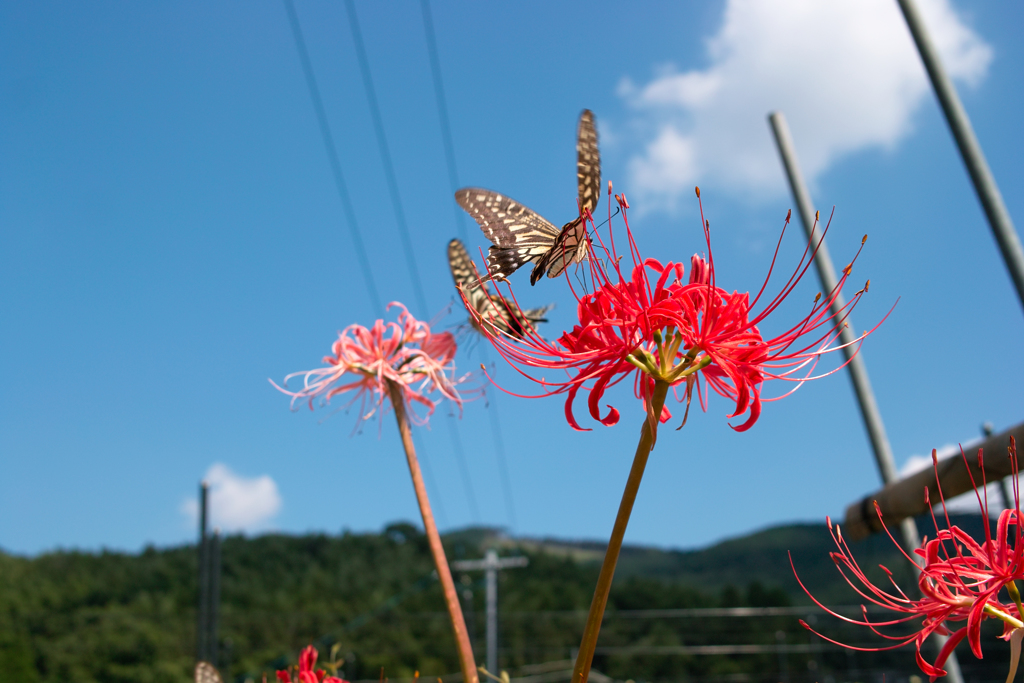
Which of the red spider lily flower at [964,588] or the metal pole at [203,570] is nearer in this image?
the red spider lily flower at [964,588]

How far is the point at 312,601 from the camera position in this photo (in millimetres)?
54500

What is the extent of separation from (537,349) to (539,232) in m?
0.67

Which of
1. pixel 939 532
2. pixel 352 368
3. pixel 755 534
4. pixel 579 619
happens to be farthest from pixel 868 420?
pixel 755 534

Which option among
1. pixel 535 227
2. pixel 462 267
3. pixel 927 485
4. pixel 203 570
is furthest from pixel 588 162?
pixel 203 570

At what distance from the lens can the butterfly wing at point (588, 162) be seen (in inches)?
80.4

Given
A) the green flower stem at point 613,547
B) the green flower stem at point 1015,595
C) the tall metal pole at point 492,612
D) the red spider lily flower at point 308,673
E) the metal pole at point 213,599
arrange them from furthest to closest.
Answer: the tall metal pole at point 492,612
the metal pole at point 213,599
the red spider lily flower at point 308,673
the green flower stem at point 1015,595
the green flower stem at point 613,547

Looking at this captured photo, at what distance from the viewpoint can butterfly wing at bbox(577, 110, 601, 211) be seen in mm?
2043

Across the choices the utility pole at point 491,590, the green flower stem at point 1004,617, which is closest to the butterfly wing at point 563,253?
the green flower stem at point 1004,617

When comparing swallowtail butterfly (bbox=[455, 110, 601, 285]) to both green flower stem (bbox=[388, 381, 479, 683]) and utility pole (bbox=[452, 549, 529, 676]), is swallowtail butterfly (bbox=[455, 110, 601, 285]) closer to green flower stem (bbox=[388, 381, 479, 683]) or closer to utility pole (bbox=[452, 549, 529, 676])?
→ green flower stem (bbox=[388, 381, 479, 683])

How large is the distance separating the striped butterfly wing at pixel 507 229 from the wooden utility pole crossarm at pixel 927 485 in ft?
3.84

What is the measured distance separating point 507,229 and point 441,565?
95cm

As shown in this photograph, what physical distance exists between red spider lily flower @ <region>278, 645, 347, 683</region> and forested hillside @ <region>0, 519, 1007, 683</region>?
35954 mm

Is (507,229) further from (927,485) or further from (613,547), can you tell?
(927,485)

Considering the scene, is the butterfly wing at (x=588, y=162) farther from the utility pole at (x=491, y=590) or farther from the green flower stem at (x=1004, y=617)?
the utility pole at (x=491, y=590)
